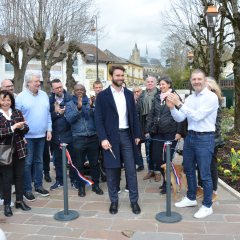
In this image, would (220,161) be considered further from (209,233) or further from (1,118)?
(1,118)

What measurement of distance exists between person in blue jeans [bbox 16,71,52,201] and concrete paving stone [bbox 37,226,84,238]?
4.04 feet

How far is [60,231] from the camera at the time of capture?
133 inches

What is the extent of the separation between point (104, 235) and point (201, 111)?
202 cm

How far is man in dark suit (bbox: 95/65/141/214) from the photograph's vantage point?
392cm

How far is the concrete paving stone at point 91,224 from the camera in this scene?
11.4ft

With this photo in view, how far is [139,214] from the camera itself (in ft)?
12.7

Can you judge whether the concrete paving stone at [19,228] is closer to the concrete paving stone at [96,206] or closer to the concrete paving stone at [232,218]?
the concrete paving stone at [96,206]

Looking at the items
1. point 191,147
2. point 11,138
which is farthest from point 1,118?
point 191,147

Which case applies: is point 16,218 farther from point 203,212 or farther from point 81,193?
point 203,212

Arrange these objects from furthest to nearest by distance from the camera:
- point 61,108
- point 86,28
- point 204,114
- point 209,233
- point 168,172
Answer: point 86,28
point 61,108
point 168,172
point 204,114
point 209,233

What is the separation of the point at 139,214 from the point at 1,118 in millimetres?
2489

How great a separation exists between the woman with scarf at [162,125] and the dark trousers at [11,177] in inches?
90.1

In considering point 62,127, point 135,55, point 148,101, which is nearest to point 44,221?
point 62,127

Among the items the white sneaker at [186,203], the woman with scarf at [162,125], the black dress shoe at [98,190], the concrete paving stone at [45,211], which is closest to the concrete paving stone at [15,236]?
the concrete paving stone at [45,211]
